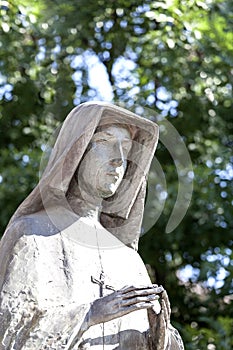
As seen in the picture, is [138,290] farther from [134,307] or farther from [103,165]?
[103,165]

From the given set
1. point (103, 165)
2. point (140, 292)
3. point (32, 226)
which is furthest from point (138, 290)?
point (103, 165)

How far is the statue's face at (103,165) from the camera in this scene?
22.3ft

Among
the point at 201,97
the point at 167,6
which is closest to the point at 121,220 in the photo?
the point at 167,6

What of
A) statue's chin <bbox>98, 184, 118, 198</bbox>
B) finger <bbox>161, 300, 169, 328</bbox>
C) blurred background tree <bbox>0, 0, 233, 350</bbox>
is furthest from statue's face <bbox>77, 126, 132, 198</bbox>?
blurred background tree <bbox>0, 0, 233, 350</bbox>

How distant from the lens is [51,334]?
6.24 metres

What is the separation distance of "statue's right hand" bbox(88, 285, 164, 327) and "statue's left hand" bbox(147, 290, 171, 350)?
0.59 feet

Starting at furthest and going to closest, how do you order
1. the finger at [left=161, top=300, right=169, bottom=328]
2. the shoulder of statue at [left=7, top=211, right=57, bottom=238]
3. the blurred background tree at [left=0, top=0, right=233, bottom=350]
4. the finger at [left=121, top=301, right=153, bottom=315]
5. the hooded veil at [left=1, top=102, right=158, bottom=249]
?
the blurred background tree at [left=0, top=0, right=233, bottom=350]
the hooded veil at [left=1, top=102, right=158, bottom=249]
the shoulder of statue at [left=7, top=211, right=57, bottom=238]
the finger at [left=161, top=300, right=169, bottom=328]
the finger at [left=121, top=301, right=153, bottom=315]

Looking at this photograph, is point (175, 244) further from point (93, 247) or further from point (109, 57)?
point (93, 247)

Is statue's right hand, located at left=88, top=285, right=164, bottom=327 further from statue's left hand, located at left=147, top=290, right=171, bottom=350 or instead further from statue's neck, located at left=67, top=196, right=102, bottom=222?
statue's neck, located at left=67, top=196, right=102, bottom=222

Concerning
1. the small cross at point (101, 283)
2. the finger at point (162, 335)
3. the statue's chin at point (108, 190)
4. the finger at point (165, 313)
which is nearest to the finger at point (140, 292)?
the finger at point (165, 313)

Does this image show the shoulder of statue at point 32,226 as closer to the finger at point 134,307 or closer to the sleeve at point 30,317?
the sleeve at point 30,317

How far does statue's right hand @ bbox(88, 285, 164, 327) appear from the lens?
6.21m

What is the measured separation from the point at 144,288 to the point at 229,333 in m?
5.94

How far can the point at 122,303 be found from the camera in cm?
621
